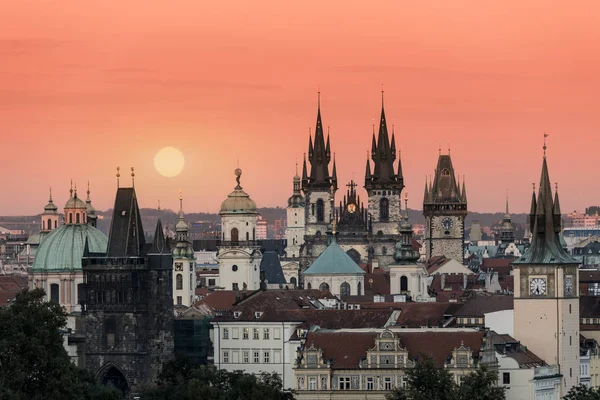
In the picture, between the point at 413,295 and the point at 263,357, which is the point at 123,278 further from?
the point at 413,295

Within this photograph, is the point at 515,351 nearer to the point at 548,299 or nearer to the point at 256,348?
the point at 548,299

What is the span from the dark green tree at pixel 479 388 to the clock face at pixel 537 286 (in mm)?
18629

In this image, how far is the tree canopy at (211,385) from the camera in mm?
125938

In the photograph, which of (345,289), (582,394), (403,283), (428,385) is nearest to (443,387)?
(428,385)

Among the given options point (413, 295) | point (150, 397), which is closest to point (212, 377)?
point (150, 397)

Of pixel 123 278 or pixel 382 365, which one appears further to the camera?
pixel 123 278

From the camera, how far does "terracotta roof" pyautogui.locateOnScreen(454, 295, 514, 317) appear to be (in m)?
156

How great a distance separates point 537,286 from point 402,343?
9.47m

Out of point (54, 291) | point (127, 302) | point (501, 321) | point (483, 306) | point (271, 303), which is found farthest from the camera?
point (54, 291)

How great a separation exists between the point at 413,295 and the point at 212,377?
56.5 meters

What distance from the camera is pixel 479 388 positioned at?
12262 centimetres

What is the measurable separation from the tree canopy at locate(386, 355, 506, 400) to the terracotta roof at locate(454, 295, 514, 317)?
28.8 meters

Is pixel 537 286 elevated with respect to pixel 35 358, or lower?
elevated

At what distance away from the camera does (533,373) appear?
448 ft
